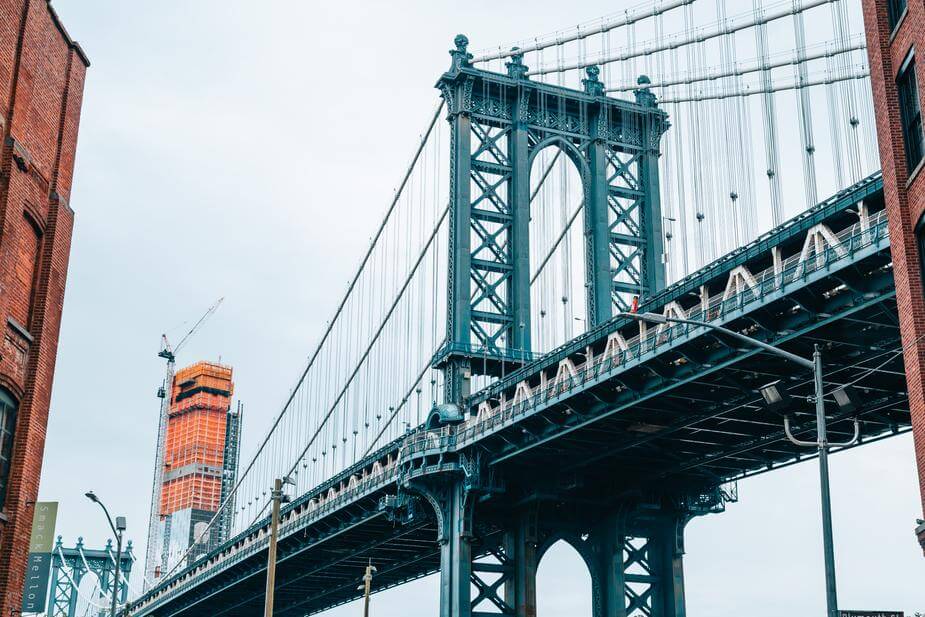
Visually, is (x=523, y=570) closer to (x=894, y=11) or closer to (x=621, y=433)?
(x=621, y=433)

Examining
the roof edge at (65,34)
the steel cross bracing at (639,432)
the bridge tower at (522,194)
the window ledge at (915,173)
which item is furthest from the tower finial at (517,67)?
the window ledge at (915,173)

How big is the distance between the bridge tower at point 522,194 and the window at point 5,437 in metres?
38.7

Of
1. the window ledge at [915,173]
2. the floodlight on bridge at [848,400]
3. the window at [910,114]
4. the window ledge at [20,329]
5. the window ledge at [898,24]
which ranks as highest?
the window ledge at [898,24]

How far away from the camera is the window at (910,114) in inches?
1147

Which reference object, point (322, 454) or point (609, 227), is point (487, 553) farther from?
point (322, 454)

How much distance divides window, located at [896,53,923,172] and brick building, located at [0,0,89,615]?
65.0 ft

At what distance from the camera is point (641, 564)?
73562mm

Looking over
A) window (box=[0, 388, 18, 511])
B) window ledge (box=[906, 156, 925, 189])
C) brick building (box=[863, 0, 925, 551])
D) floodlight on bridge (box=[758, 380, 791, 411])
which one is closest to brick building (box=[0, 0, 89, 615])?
window (box=[0, 388, 18, 511])

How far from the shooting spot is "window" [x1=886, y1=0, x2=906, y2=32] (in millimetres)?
30688

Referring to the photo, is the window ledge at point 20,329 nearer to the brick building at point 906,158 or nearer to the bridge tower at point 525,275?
the brick building at point 906,158

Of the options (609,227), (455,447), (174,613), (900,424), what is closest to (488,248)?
(609,227)

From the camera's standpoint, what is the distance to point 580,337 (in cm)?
5750

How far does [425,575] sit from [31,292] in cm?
7801

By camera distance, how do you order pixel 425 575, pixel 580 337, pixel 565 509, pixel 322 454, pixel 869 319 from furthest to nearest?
pixel 322 454 → pixel 425 575 → pixel 565 509 → pixel 580 337 → pixel 869 319
